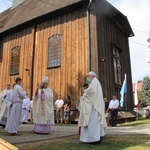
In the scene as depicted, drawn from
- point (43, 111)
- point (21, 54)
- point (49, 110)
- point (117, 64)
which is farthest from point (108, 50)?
point (43, 111)

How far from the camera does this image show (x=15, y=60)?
17.9m

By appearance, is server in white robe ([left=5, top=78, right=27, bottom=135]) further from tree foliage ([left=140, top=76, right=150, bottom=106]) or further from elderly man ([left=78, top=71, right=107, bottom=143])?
tree foliage ([left=140, top=76, right=150, bottom=106])

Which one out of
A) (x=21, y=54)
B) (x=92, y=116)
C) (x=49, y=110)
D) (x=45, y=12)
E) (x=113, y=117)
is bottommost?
(x=113, y=117)

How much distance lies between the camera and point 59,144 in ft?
18.2

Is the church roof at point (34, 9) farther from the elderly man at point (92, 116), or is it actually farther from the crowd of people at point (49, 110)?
the elderly man at point (92, 116)

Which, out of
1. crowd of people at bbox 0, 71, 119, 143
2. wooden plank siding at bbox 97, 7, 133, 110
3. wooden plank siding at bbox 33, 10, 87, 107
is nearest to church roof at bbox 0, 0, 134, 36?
wooden plank siding at bbox 33, 10, 87, 107

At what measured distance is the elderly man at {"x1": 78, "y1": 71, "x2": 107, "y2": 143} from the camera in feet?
19.5

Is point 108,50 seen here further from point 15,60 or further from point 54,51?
point 15,60

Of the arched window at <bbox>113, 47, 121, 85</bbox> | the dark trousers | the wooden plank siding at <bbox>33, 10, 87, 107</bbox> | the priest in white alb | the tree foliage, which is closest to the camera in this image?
the priest in white alb

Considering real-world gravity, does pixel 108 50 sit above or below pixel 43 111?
above

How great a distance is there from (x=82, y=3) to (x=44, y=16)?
3237 millimetres

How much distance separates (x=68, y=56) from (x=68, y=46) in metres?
0.69

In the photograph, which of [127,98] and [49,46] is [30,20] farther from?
[127,98]

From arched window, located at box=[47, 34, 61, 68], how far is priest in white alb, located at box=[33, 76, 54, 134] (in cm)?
679
